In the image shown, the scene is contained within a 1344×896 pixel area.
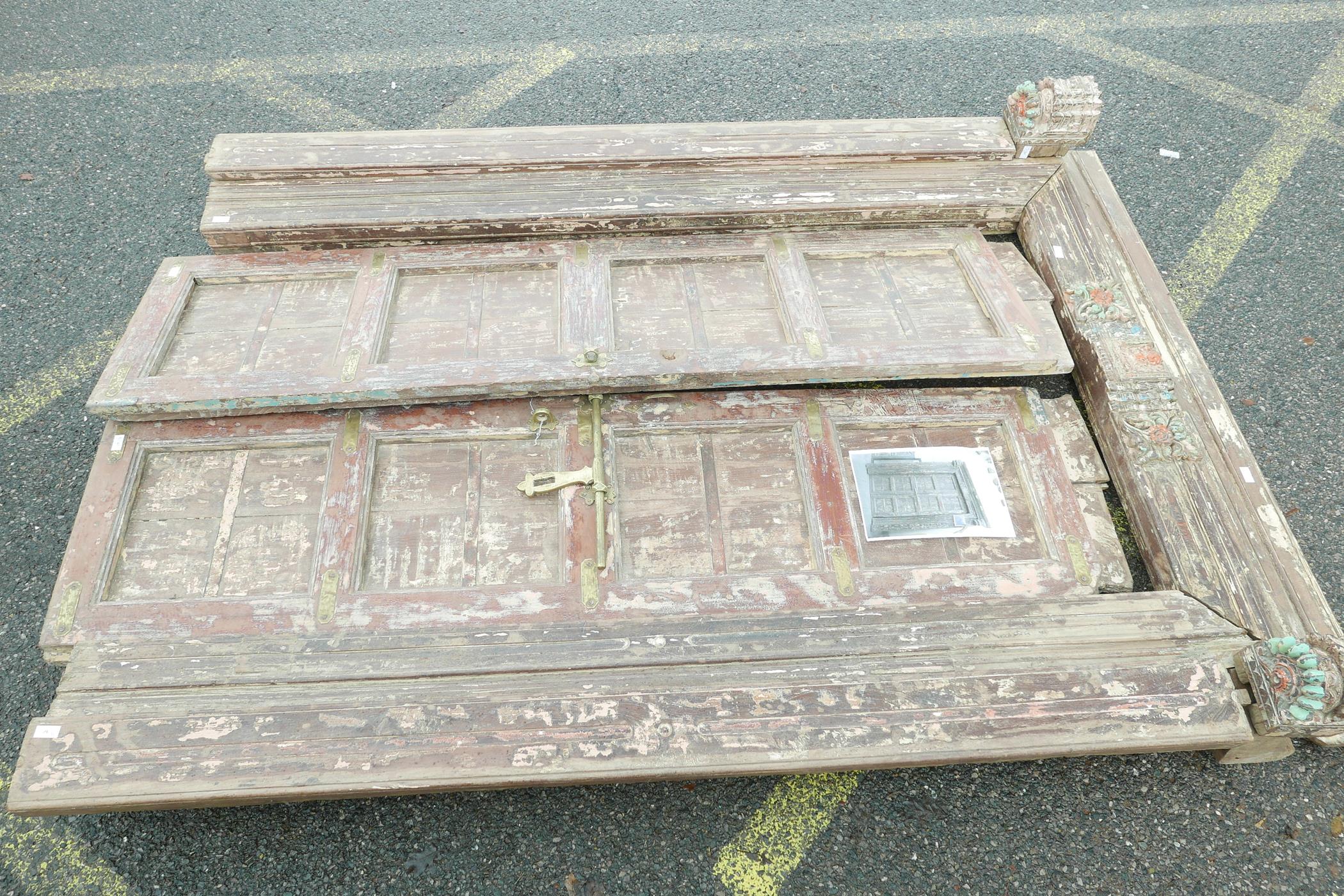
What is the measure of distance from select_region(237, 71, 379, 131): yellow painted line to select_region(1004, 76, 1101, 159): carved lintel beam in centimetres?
366

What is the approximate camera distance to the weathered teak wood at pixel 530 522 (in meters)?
2.20

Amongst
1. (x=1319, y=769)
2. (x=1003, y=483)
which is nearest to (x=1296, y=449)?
(x=1319, y=769)

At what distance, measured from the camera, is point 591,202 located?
287 cm

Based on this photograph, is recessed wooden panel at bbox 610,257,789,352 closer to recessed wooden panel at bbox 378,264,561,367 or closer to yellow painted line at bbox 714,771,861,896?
recessed wooden panel at bbox 378,264,561,367

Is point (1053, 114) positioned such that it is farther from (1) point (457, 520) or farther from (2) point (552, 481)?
(1) point (457, 520)

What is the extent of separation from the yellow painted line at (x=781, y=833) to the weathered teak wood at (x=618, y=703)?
572 mm

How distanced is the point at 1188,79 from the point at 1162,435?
3.77 metres

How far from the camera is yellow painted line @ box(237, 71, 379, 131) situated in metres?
4.48

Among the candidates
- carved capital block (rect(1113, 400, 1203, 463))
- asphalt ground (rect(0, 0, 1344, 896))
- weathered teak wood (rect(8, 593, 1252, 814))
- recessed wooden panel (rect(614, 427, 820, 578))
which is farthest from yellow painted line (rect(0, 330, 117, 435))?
carved capital block (rect(1113, 400, 1203, 463))

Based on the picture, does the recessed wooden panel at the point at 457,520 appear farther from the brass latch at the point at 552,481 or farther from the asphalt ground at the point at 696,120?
the asphalt ground at the point at 696,120

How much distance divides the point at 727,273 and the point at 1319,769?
2.70m

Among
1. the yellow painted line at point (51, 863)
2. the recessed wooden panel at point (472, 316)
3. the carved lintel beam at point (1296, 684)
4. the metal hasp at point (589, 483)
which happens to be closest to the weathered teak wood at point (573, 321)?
the recessed wooden panel at point (472, 316)

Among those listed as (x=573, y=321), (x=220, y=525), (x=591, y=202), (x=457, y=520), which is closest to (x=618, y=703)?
(x=457, y=520)

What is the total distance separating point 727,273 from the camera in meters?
2.83
